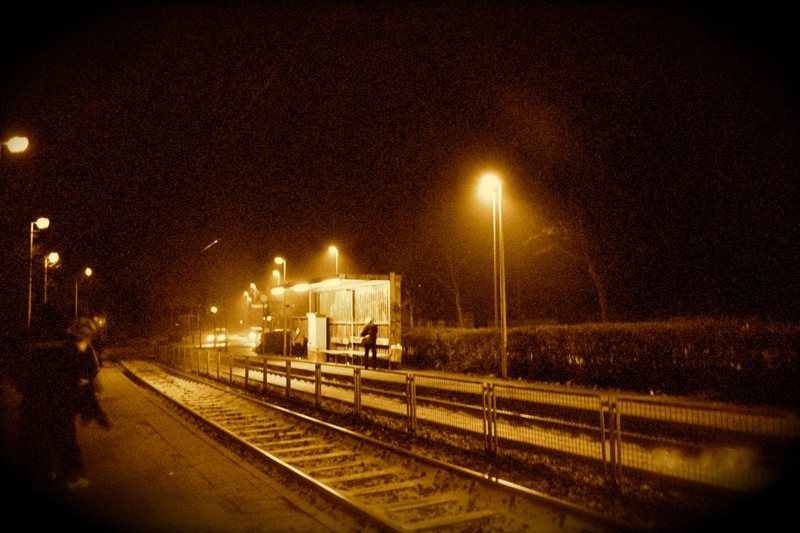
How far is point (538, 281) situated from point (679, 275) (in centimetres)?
2117

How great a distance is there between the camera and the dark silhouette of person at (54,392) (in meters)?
7.70

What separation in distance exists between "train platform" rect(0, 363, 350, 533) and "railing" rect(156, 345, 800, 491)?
3.12 m

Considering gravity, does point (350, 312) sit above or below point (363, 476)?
above

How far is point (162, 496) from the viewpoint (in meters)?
8.27

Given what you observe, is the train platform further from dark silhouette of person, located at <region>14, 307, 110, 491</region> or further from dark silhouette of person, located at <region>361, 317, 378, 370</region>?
dark silhouette of person, located at <region>361, 317, 378, 370</region>

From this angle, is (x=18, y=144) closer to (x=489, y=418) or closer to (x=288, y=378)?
(x=288, y=378)

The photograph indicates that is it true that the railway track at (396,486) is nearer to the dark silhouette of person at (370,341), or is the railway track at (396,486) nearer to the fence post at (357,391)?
the fence post at (357,391)

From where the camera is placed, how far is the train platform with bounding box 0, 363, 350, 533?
7141mm

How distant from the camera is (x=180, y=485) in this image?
884cm

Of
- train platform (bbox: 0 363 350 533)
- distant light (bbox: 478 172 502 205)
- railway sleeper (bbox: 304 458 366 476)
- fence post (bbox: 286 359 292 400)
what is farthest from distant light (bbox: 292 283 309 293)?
railway sleeper (bbox: 304 458 366 476)

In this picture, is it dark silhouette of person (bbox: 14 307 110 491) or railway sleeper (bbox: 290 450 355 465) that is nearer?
dark silhouette of person (bbox: 14 307 110 491)

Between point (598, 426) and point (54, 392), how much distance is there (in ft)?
21.4

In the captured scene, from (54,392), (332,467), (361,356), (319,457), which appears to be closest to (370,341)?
(361,356)

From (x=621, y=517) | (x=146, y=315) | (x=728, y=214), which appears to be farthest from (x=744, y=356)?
(x=146, y=315)
